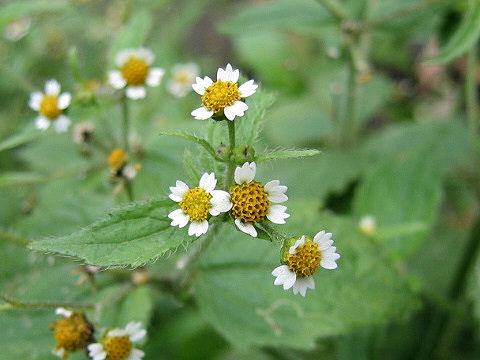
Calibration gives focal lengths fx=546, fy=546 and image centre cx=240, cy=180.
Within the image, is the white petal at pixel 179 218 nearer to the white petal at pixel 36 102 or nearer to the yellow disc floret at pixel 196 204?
the yellow disc floret at pixel 196 204

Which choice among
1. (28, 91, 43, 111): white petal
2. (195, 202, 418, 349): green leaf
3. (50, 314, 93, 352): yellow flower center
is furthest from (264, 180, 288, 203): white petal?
(28, 91, 43, 111): white petal

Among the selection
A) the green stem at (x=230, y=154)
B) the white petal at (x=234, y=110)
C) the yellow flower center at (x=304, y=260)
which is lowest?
the yellow flower center at (x=304, y=260)

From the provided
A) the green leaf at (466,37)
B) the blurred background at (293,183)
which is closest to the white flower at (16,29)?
the blurred background at (293,183)

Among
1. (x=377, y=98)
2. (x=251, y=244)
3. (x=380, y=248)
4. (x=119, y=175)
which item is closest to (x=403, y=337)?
(x=380, y=248)

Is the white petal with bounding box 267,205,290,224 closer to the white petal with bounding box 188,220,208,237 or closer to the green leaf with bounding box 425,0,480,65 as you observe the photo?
the white petal with bounding box 188,220,208,237

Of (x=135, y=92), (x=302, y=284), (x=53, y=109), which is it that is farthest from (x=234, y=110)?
(x=53, y=109)

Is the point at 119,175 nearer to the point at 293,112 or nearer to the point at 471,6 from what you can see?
the point at 471,6
